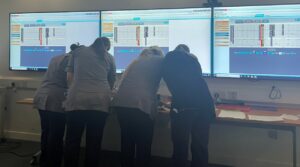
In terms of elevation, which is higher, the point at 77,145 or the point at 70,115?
the point at 70,115

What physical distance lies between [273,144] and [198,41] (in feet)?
4.84

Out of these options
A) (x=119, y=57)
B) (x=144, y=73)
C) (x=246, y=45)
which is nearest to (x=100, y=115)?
(x=144, y=73)

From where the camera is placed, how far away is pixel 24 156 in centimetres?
368

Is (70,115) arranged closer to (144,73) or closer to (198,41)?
(144,73)

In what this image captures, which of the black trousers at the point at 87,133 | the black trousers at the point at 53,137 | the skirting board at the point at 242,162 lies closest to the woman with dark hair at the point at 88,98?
the black trousers at the point at 87,133

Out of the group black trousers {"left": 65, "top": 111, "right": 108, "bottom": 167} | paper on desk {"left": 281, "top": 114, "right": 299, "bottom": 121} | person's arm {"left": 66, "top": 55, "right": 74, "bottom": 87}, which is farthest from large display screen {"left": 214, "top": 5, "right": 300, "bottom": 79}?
person's arm {"left": 66, "top": 55, "right": 74, "bottom": 87}

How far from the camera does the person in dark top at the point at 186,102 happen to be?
2467mm

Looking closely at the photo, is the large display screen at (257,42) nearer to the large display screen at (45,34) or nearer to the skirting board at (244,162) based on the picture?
the skirting board at (244,162)

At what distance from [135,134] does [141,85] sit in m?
0.48

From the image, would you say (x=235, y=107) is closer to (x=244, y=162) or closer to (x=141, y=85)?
(x=244, y=162)

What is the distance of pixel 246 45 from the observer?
3240 mm

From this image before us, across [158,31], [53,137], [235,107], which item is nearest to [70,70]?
[53,137]

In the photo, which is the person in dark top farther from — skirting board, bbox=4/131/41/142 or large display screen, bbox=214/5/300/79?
skirting board, bbox=4/131/41/142

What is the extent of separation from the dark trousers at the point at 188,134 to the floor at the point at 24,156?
94cm
